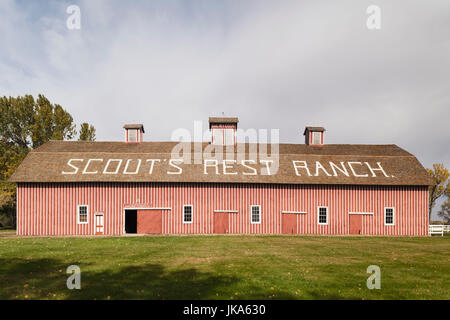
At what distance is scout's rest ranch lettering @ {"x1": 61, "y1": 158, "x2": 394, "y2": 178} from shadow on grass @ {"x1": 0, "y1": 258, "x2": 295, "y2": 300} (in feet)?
51.7

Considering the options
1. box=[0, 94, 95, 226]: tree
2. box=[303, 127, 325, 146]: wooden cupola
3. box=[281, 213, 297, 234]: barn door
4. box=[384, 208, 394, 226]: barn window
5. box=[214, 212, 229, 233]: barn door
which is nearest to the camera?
box=[214, 212, 229, 233]: barn door

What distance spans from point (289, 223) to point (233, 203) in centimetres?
579

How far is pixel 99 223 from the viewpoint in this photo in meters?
27.2

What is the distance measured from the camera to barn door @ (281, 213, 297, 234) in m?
27.8

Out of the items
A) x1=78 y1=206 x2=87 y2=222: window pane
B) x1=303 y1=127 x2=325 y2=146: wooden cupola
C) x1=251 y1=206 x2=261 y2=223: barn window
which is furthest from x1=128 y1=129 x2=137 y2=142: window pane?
x1=303 y1=127 x2=325 y2=146: wooden cupola

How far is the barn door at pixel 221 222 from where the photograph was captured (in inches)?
1088

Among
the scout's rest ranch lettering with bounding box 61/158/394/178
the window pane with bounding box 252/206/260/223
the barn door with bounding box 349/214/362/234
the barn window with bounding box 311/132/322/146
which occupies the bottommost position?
the barn door with bounding box 349/214/362/234

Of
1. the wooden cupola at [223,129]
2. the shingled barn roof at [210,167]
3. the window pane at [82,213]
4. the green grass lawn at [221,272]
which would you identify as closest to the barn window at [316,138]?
the shingled barn roof at [210,167]

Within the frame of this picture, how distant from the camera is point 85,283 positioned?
33.4 ft

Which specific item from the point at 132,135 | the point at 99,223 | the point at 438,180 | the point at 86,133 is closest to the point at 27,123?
the point at 86,133

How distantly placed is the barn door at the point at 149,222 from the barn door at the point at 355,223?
18.5 meters

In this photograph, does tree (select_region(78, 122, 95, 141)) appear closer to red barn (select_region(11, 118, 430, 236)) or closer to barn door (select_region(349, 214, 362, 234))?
red barn (select_region(11, 118, 430, 236))
